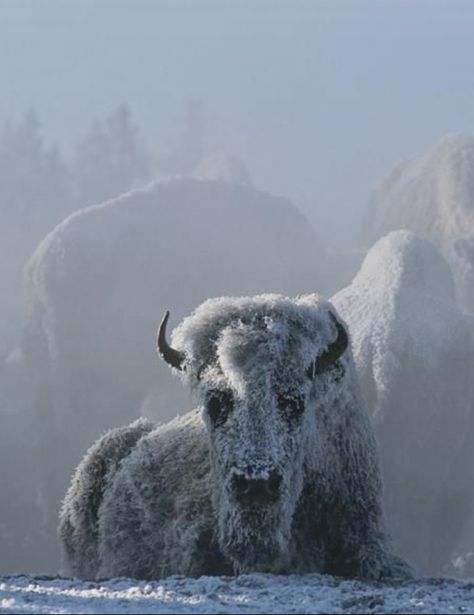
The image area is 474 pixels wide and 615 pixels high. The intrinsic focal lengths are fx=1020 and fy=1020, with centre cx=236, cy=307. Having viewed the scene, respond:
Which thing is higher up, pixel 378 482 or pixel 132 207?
pixel 132 207

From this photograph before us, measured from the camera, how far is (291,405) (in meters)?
5.64

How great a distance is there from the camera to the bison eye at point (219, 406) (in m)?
5.65

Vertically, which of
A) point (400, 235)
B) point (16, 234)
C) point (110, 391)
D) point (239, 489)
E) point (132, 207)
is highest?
point (16, 234)

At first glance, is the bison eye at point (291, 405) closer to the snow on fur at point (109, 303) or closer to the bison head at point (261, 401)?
the bison head at point (261, 401)

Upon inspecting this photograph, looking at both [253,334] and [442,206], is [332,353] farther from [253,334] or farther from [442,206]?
[442,206]

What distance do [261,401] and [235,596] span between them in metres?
1.48

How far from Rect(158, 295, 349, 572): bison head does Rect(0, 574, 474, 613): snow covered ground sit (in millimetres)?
567

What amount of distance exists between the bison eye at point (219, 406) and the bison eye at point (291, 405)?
0.89 ft

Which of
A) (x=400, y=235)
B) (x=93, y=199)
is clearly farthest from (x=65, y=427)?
(x=93, y=199)

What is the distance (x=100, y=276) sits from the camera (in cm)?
2003

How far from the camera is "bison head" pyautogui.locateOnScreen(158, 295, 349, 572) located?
17.7 ft

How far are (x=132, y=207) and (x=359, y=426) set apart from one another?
14.9 m

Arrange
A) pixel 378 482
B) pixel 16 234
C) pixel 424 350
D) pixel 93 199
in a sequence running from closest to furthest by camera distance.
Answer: pixel 378 482, pixel 424 350, pixel 16 234, pixel 93 199

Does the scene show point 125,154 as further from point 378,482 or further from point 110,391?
point 378,482
